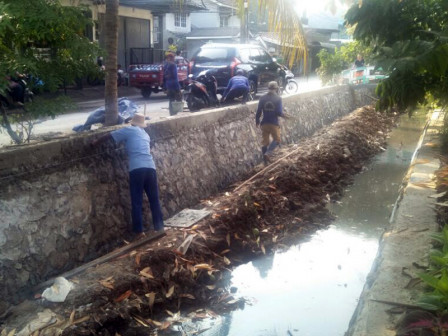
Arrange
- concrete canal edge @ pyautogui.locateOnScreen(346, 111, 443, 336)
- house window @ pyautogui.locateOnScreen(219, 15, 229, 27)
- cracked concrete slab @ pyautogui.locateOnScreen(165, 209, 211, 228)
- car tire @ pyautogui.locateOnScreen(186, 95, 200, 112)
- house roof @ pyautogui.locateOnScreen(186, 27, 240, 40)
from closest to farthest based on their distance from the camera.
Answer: concrete canal edge @ pyautogui.locateOnScreen(346, 111, 443, 336) < cracked concrete slab @ pyautogui.locateOnScreen(165, 209, 211, 228) < car tire @ pyautogui.locateOnScreen(186, 95, 200, 112) < house roof @ pyautogui.locateOnScreen(186, 27, 240, 40) < house window @ pyautogui.locateOnScreen(219, 15, 229, 27)

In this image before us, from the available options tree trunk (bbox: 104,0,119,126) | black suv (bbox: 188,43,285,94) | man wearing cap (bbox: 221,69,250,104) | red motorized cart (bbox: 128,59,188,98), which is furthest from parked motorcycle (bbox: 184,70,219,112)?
red motorized cart (bbox: 128,59,188,98)

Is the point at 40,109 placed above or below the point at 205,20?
below

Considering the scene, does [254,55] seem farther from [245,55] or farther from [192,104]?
[192,104]

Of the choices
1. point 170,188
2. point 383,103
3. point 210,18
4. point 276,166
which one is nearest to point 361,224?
point 276,166

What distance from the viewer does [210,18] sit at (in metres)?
47.8

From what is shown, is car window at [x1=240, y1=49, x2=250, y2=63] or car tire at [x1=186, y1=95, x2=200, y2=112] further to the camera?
car window at [x1=240, y1=49, x2=250, y2=63]

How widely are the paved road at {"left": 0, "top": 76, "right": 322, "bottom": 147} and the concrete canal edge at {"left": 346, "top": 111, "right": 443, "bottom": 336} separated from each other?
4.46 metres

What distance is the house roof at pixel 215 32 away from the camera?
42.9 meters

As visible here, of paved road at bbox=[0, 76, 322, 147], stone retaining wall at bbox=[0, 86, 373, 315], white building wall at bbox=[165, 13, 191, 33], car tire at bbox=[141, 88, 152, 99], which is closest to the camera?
stone retaining wall at bbox=[0, 86, 373, 315]

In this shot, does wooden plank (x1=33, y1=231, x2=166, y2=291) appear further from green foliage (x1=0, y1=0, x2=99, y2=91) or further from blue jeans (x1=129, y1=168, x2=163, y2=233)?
green foliage (x1=0, y1=0, x2=99, y2=91)

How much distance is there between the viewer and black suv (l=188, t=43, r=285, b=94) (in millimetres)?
18625

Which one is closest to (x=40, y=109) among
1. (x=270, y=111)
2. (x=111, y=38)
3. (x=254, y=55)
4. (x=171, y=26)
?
(x=111, y=38)

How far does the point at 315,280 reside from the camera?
6734 mm

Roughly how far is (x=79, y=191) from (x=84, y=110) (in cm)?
1195
